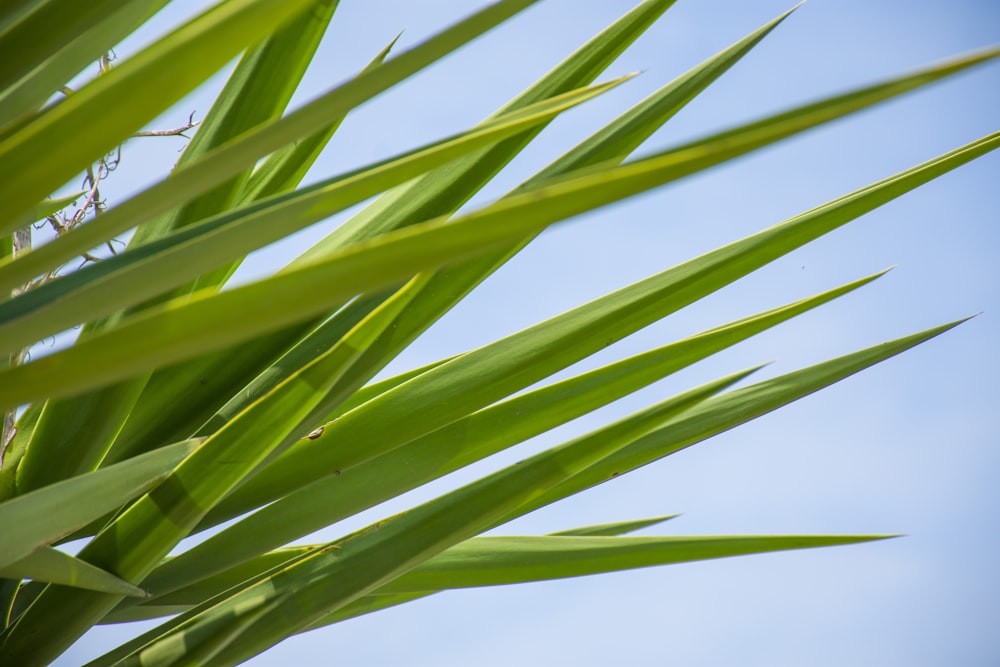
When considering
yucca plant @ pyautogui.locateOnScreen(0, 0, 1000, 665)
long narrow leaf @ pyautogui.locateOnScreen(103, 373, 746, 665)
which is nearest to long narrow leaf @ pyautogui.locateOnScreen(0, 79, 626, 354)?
yucca plant @ pyautogui.locateOnScreen(0, 0, 1000, 665)

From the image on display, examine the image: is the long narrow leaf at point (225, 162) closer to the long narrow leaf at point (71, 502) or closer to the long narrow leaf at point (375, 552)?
the long narrow leaf at point (71, 502)

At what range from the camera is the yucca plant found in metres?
0.23

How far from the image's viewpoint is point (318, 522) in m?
0.57

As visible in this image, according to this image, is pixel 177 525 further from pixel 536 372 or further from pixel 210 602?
pixel 536 372

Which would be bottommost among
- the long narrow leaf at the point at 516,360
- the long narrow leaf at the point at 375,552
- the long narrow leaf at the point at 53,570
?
the long narrow leaf at the point at 375,552

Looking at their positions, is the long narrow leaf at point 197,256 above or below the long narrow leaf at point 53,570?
above

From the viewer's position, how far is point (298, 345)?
63 cm

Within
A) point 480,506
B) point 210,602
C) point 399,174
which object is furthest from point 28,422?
point 399,174

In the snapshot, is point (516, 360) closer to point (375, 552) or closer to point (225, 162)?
point (375, 552)

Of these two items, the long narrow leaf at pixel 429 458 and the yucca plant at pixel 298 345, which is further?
the long narrow leaf at pixel 429 458

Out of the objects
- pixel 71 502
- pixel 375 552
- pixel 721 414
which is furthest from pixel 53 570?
pixel 721 414

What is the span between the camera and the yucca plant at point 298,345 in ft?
0.75

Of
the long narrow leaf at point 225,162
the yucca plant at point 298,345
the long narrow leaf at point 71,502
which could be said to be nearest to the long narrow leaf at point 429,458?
the yucca plant at point 298,345

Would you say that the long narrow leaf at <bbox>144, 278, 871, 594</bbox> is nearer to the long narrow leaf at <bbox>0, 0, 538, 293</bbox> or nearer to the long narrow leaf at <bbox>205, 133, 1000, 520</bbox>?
the long narrow leaf at <bbox>205, 133, 1000, 520</bbox>
